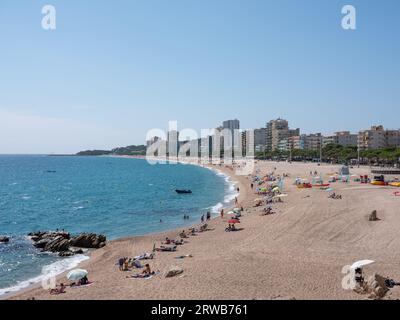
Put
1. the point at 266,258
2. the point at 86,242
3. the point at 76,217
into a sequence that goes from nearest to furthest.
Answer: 1. the point at 266,258
2. the point at 86,242
3. the point at 76,217

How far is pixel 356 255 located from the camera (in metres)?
18.8

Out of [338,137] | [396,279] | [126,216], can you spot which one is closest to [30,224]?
[126,216]

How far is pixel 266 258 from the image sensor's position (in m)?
19.1

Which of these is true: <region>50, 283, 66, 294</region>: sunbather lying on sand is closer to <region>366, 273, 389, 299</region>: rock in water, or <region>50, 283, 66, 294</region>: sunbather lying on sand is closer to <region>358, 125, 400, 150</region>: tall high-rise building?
<region>366, 273, 389, 299</region>: rock in water

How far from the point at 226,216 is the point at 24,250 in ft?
57.4

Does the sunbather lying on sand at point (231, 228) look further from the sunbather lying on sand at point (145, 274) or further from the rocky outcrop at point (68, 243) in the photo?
the sunbather lying on sand at point (145, 274)

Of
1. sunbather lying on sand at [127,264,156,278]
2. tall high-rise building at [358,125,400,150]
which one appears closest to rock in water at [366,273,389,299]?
sunbather lying on sand at [127,264,156,278]

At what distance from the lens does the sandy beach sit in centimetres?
1473

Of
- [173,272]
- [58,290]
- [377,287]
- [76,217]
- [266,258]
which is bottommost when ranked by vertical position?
[76,217]

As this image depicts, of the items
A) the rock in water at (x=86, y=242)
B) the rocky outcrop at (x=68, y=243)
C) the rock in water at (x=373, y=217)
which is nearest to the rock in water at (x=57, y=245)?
the rocky outcrop at (x=68, y=243)

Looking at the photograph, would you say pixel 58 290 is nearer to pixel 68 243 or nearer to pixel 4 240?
pixel 68 243

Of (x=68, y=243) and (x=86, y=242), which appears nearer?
(x=68, y=243)

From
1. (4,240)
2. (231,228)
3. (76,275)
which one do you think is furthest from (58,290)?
(4,240)
